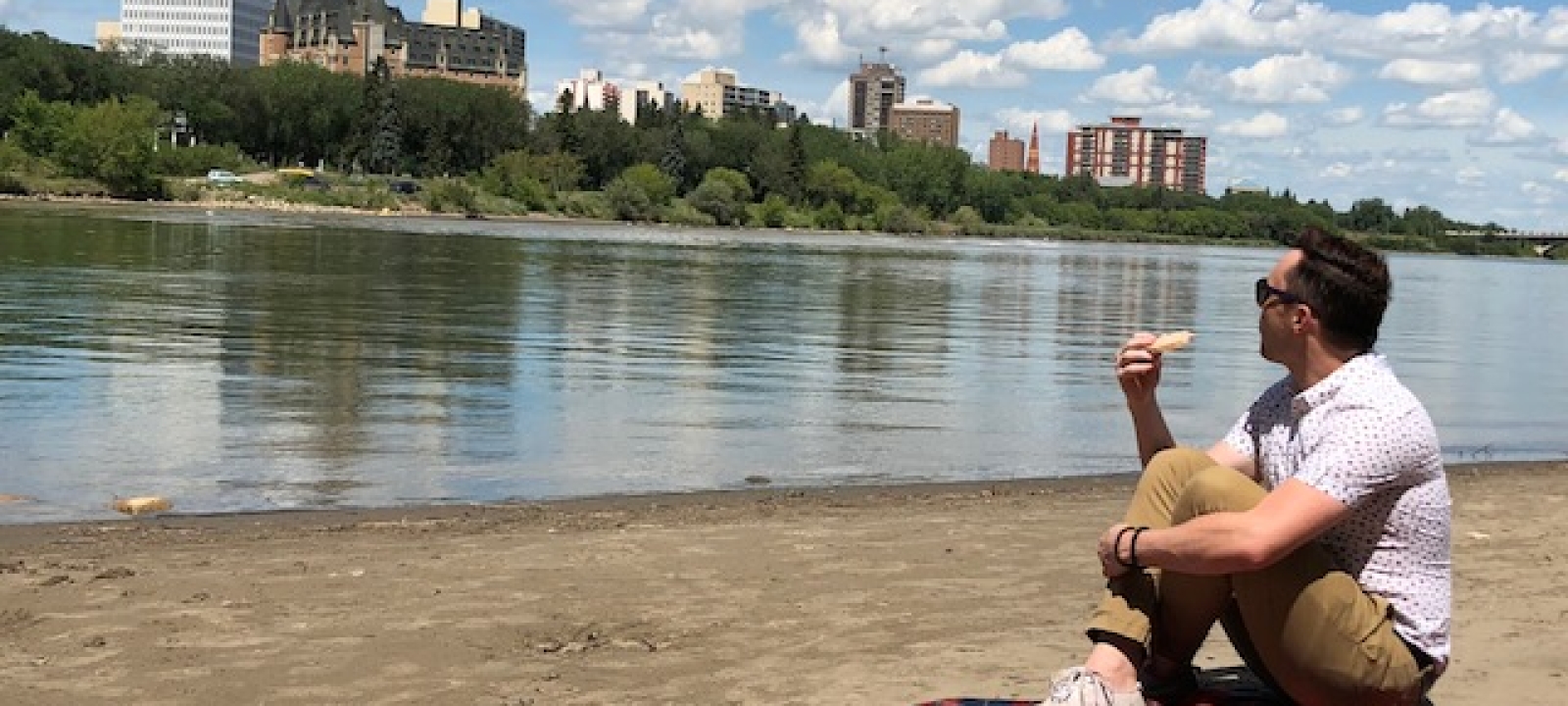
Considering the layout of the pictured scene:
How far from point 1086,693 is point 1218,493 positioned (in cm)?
62

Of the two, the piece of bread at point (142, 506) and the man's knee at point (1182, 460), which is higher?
the man's knee at point (1182, 460)

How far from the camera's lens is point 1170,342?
15.8 feet

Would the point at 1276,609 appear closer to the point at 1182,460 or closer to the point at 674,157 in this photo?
the point at 1182,460

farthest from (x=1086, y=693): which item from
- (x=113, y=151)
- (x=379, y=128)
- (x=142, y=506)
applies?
(x=379, y=128)

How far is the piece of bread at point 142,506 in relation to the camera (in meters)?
9.83

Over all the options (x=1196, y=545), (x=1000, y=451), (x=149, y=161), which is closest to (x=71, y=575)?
(x=1196, y=545)

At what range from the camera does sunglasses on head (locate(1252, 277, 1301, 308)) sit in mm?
4188

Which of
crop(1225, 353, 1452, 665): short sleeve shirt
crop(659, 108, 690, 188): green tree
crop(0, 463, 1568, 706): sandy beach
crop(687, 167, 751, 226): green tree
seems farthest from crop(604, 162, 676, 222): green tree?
crop(1225, 353, 1452, 665): short sleeve shirt

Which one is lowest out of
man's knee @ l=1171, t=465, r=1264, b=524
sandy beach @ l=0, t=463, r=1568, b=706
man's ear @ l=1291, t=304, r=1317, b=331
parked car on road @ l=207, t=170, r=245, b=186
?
sandy beach @ l=0, t=463, r=1568, b=706

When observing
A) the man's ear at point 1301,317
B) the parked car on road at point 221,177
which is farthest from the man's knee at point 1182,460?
the parked car on road at point 221,177

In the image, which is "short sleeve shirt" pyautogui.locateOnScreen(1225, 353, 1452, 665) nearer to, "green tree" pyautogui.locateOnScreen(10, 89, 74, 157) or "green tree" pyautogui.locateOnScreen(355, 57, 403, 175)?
"green tree" pyautogui.locateOnScreen(10, 89, 74, 157)

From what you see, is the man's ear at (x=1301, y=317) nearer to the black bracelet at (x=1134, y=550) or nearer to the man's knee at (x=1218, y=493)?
the man's knee at (x=1218, y=493)

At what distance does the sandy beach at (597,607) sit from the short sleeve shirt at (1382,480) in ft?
6.38

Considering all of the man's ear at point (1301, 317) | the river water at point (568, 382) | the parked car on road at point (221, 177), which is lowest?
the river water at point (568, 382)
